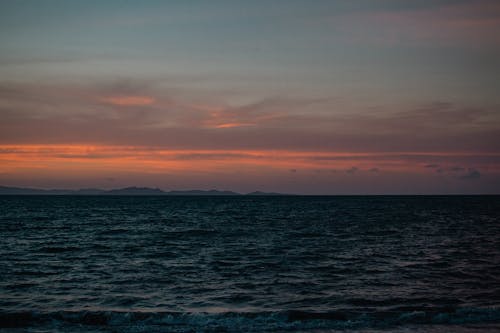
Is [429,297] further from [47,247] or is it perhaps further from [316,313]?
[47,247]

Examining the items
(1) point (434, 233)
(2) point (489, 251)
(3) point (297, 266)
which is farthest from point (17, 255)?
(1) point (434, 233)

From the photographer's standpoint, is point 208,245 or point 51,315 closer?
point 51,315

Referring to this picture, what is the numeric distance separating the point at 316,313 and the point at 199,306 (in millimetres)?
Result: 4956

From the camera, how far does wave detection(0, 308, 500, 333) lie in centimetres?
1722

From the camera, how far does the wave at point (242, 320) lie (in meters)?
17.2

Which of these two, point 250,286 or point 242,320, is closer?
point 242,320

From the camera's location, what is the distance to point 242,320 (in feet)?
59.0

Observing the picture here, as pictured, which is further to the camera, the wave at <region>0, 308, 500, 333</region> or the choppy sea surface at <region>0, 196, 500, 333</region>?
the choppy sea surface at <region>0, 196, 500, 333</region>

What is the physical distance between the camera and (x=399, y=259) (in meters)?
32.3

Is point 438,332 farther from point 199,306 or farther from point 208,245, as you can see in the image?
point 208,245

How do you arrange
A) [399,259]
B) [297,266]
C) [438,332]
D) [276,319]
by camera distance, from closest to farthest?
[438,332]
[276,319]
[297,266]
[399,259]

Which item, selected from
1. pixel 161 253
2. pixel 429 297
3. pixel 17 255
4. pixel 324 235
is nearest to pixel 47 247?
pixel 17 255

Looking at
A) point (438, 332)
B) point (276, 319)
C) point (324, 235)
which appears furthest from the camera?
point (324, 235)

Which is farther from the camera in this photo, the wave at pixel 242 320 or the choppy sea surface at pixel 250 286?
the choppy sea surface at pixel 250 286
